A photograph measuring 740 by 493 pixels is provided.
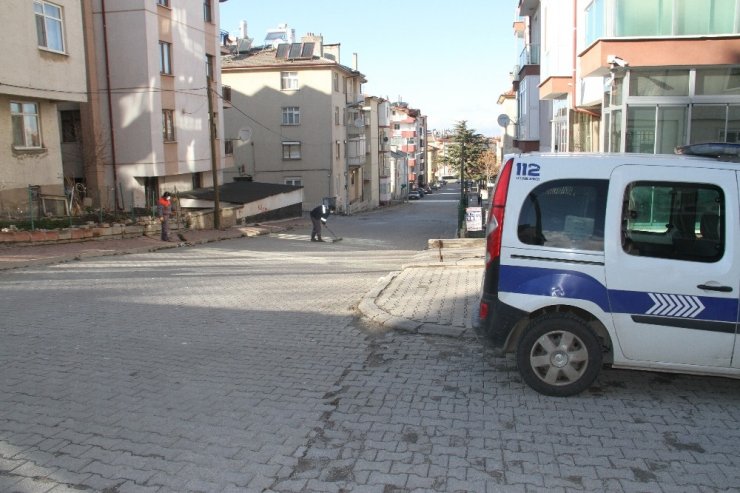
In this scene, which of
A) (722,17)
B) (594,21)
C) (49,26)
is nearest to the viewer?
(722,17)

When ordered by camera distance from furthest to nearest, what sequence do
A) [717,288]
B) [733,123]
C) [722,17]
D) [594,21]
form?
[594,21], [733,123], [722,17], [717,288]

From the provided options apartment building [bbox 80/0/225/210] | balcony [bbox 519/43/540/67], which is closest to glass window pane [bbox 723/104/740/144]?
balcony [bbox 519/43/540/67]

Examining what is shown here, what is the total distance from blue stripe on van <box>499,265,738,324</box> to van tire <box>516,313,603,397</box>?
23 centimetres

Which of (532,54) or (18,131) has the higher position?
(532,54)

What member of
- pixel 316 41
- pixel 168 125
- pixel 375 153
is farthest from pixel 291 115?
pixel 168 125

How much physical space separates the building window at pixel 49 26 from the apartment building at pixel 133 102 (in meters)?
4.20

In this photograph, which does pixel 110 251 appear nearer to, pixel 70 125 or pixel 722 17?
pixel 70 125

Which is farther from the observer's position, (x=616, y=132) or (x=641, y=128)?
(x=616, y=132)

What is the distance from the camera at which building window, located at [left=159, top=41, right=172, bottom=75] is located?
25.9 m

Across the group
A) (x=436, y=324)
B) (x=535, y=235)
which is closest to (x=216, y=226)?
(x=436, y=324)

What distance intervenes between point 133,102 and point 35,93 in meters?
6.16

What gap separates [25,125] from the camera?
64.4 feet

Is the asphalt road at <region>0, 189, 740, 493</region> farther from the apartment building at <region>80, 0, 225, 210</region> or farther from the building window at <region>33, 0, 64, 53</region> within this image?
the apartment building at <region>80, 0, 225, 210</region>

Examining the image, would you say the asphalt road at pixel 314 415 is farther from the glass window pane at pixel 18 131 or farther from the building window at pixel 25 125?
the building window at pixel 25 125
